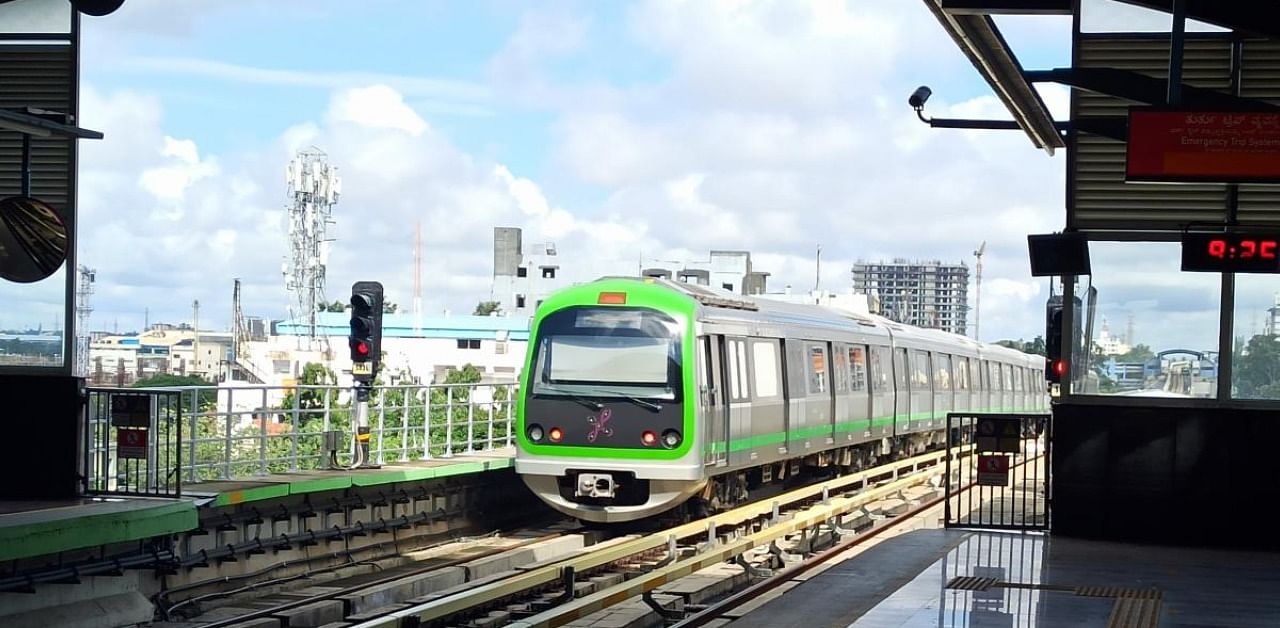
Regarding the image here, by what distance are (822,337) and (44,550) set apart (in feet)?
47.2

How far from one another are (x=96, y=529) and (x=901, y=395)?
20.3m

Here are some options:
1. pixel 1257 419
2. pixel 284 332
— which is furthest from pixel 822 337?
pixel 284 332

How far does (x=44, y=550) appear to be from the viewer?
11.2 meters

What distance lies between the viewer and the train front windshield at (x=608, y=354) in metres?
17.5

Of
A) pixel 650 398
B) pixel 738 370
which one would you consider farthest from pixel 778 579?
pixel 738 370

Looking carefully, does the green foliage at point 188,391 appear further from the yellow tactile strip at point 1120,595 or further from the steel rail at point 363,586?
the yellow tactile strip at point 1120,595

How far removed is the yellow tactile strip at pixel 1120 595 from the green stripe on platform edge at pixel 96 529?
6495mm

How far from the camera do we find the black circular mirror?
12.5m

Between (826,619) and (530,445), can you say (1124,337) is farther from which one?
(530,445)

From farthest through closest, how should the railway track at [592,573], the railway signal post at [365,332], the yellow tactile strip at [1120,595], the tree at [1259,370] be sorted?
the railway signal post at [365,332]
the tree at [1259,370]
the railway track at [592,573]
the yellow tactile strip at [1120,595]

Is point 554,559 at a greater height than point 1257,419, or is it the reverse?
point 1257,419

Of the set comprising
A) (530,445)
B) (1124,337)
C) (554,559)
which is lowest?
(554,559)

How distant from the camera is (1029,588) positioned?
11.4 metres

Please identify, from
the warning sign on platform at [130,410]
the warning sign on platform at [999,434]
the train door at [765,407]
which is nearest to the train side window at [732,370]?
the train door at [765,407]
